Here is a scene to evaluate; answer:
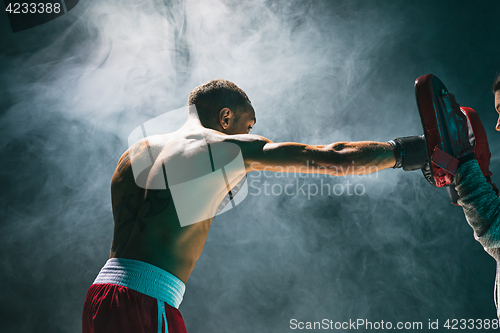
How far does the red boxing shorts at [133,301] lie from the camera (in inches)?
45.9

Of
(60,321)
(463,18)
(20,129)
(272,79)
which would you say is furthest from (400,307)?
(20,129)

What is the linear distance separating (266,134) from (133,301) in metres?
2.24

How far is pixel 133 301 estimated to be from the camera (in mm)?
1199

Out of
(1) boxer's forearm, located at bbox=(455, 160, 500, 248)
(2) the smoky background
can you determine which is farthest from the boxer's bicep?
(2) the smoky background

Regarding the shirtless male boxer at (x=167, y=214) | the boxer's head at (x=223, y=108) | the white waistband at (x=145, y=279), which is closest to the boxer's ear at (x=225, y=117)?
the boxer's head at (x=223, y=108)

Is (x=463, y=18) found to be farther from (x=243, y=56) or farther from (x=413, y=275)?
(x=413, y=275)

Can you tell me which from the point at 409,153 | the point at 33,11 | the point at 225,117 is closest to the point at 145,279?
the point at 225,117

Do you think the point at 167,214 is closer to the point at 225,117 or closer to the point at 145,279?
the point at 145,279

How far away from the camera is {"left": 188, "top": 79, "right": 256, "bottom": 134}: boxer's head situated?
166cm

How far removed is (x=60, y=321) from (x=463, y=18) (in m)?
4.32

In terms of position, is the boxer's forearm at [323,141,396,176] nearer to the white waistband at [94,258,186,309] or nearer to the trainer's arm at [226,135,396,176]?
the trainer's arm at [226,135,396,176]

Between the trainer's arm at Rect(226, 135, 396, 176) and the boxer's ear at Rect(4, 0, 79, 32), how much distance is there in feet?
9.76

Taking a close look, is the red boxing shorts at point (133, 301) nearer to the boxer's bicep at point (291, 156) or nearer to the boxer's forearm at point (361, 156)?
the boxer's bicep at point (291, 156)

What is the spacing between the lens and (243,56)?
323 centimetres
